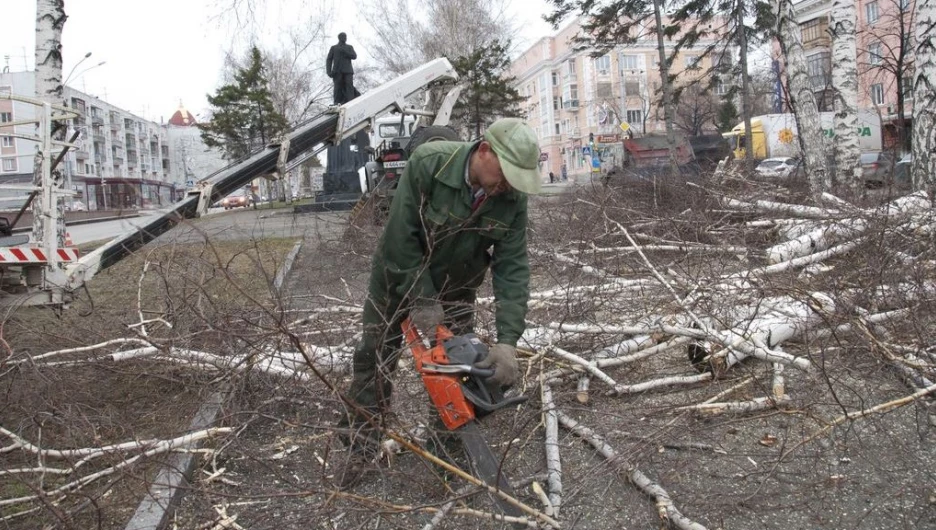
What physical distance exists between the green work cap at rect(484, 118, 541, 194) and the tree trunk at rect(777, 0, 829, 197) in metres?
9.05

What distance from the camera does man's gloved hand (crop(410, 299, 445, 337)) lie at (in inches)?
109

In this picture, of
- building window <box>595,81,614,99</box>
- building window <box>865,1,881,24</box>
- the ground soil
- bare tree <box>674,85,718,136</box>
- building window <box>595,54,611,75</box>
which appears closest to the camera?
the ground soil

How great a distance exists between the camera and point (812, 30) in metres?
48.2

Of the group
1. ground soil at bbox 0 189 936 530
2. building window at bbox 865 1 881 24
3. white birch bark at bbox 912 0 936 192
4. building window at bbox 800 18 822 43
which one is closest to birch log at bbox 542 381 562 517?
ground soil at bbox 0 189 936 530

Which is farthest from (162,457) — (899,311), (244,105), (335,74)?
(244,105)

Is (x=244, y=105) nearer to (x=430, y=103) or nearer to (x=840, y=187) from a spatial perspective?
(x=430, y=103)

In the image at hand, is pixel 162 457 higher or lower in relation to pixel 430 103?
lower

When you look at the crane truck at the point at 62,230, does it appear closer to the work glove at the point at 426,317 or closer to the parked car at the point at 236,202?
the work glove at the point at 426,317

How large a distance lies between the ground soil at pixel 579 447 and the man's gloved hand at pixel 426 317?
0.39 m

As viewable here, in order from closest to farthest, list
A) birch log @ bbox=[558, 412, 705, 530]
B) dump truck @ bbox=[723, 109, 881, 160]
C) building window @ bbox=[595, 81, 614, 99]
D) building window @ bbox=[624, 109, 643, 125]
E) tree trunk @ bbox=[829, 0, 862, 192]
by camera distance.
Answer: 1. birch log @ bbox=[558, 412, 705, 530]
2. tree trunk @ bbox=[829, 0, 862, 192]
3. dump truck @ bbox=[723, 109, 881, 160]
4. building window @ bbox=[595, 81, 614, 99]
5. building window @ bbox=[624, 109, 643, 125]

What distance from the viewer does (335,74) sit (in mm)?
11555

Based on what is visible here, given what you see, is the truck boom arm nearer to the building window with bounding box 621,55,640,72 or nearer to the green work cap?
the green work cap

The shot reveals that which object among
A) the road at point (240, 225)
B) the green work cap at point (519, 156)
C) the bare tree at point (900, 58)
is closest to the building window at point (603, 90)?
the bare tree at point (900, 58)

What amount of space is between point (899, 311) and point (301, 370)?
357cm
